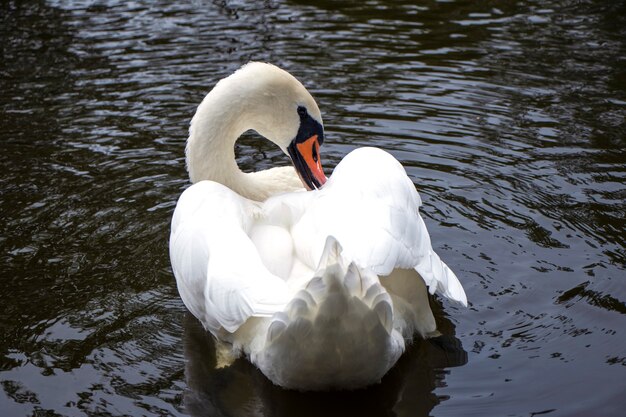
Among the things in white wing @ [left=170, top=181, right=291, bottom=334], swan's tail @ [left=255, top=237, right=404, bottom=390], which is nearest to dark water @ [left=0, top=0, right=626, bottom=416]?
swan's tail @ [left=255, top=237, right=404, bottom=390]

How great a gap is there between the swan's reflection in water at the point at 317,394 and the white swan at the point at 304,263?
0.13 m

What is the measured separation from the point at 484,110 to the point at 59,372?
4.40m

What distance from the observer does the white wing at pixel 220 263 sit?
13.0ft

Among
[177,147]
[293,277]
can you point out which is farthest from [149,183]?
[293,277]

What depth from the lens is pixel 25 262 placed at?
225 inches

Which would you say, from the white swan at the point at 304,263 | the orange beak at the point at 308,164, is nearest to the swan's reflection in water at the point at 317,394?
the white swan at the point at 304,263

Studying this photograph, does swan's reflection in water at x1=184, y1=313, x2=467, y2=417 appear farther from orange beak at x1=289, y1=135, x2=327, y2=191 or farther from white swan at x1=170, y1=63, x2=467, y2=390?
orange beak at x1=289, y1=135, x2=327, y2=191

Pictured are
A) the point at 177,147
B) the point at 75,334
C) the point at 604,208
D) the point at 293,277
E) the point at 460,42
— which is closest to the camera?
the point at 293,277

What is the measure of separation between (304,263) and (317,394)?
1.91 ft

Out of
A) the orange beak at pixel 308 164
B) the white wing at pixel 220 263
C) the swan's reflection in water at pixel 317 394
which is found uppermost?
the white wing at pixel 220 263

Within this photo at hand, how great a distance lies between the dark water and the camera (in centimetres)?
450

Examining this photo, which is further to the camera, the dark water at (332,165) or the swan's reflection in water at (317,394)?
the dark water at (332,165)

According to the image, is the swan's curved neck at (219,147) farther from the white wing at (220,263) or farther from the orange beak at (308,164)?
the white wing at (220,263)

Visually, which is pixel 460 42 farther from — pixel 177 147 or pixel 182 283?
pixel 182 283
